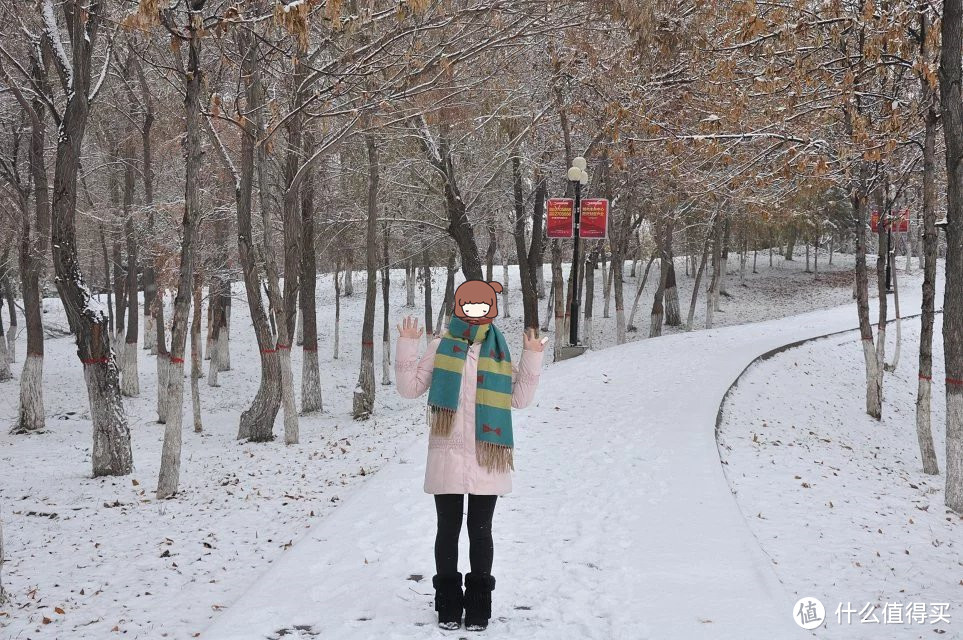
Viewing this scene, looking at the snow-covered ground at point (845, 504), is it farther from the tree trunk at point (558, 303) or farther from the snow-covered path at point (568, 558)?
the tree trunk at point (558, 303)

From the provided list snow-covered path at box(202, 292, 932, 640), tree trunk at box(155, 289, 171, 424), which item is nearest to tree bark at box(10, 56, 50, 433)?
tree trunk at box(155, 289, 171, 424)

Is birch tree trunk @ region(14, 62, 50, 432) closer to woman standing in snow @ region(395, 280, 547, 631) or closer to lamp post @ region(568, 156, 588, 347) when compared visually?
lamp post @ region(568, 156, 588, 347)

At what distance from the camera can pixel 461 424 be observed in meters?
4.32

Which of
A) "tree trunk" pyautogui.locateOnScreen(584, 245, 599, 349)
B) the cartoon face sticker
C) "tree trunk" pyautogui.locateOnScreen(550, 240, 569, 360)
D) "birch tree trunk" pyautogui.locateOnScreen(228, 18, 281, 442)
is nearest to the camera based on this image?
the cartoon face sticker

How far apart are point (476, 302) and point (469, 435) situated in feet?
2.60

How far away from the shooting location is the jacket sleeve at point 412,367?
4.36 meters

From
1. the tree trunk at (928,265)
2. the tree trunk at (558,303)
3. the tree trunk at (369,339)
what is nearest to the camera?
the tree trunk at (928,265)

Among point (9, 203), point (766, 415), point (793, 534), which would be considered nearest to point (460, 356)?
point (793, 534)

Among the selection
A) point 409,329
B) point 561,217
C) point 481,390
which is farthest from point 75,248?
point 561,217

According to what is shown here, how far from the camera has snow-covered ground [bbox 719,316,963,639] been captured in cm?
621

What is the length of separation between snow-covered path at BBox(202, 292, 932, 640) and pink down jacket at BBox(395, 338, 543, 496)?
2.99 feet

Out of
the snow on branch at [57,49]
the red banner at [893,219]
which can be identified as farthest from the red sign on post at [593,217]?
the snow on branch at [57,49]

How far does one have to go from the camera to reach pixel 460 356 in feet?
14.1

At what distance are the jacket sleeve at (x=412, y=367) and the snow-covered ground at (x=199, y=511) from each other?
5.10 ft
